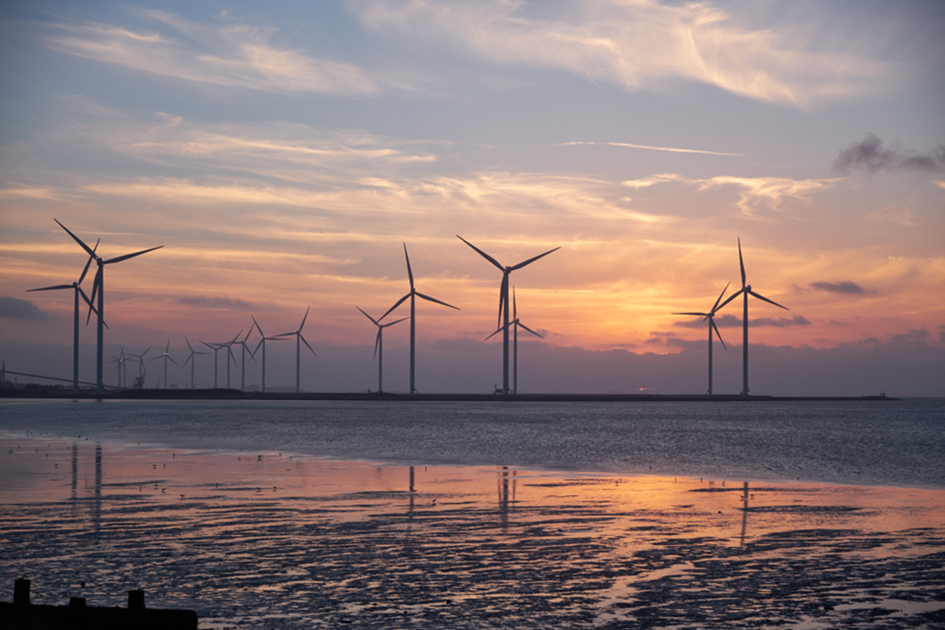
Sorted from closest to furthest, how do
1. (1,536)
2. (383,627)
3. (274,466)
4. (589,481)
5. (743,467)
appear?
(383,627) → (1,536) → (589,481) → (274,466) → (743,467)

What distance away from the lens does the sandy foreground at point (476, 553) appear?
13.6m

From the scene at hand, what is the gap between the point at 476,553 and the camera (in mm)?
18609

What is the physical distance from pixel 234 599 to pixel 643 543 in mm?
10341

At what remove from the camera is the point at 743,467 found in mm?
50594

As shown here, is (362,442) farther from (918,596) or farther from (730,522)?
(918,596)

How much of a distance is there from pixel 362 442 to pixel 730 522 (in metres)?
49.7

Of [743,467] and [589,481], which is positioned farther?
[743,467]

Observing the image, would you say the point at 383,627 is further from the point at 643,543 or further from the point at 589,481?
the point at 589,481

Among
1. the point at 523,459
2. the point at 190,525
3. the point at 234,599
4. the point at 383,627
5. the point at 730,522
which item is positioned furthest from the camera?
the point at 523,459

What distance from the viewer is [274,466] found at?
4341 cm

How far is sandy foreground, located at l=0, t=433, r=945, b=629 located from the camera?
1362 centimetres

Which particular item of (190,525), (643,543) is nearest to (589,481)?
(643,543)

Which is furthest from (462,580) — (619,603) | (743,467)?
(743,467)

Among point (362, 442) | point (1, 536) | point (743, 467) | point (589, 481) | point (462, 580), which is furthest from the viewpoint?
point (362, 442)
